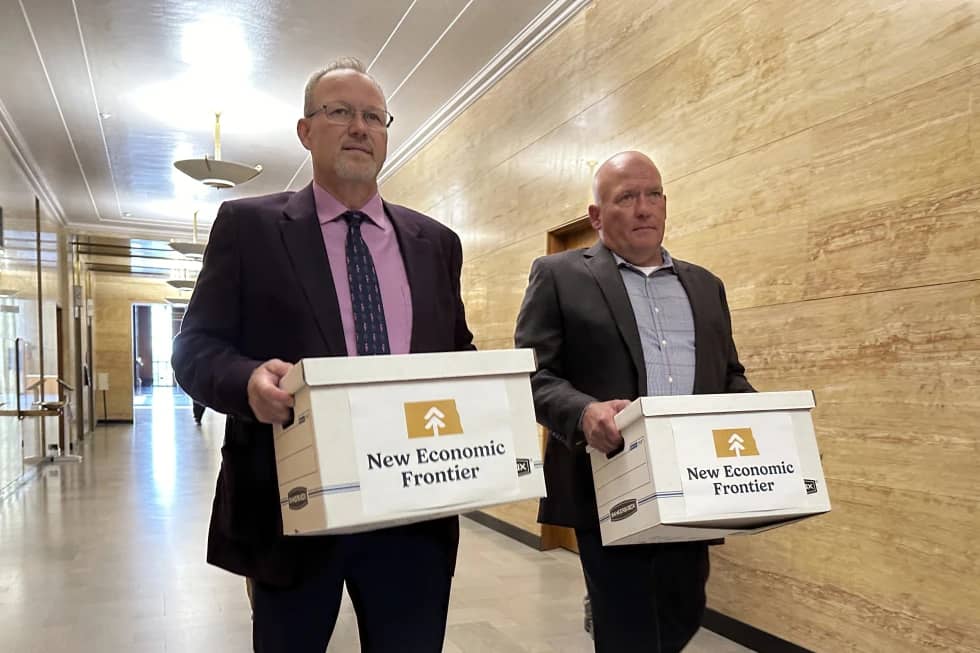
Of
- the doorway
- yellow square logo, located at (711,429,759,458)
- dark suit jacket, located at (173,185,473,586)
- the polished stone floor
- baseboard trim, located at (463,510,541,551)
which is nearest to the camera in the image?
dark suit jacket, located at (173,185,473,586)

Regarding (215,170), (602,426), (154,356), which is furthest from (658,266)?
(154,356)

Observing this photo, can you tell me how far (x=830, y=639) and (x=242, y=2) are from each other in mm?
5041

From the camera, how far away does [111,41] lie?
5762 millimetres

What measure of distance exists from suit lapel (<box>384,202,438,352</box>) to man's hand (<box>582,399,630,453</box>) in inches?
15.1

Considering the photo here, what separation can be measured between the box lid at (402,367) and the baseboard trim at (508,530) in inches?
156

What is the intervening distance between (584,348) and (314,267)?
733 mm

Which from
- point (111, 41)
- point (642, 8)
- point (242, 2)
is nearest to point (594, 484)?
point (642, 8)

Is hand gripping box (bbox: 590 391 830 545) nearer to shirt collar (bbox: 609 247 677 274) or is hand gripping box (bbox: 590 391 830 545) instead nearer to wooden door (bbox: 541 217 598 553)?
shirt collar (bbox: 609 247 677 274)

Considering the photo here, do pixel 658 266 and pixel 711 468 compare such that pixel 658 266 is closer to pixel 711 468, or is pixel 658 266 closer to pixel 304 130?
pixel 711 468

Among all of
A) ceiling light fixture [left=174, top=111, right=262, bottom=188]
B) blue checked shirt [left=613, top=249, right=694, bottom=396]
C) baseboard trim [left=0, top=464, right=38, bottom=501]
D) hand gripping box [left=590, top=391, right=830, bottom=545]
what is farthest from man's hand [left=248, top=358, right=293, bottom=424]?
baseboard trim [left=0, top=464, right=38, bottom=501]

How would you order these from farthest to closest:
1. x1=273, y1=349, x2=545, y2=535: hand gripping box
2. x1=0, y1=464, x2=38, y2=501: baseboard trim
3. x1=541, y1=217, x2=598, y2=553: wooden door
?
x1=0, y1=464, x2=38, y2=501: baseboard trim → x1=541, y1=217, x2=598, y2=553: wooden door → x1=273, y1=349, x2=545, y2=535: hand gripping box

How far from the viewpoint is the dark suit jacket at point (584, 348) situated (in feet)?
5.78

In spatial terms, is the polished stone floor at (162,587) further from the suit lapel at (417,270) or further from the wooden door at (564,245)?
the suit lapel at (417,270)

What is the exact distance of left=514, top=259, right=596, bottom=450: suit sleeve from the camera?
5.50 ft
